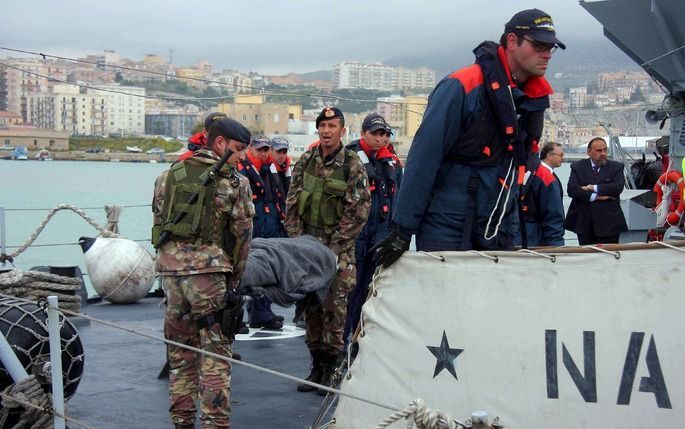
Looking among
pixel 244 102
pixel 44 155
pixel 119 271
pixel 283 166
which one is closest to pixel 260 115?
pixel 244 102

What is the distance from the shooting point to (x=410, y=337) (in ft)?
12.7

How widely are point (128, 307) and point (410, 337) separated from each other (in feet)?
24.1

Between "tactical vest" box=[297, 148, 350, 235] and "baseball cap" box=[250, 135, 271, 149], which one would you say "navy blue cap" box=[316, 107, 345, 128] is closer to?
"tactical vest" box=[297, 148, 350, 235]

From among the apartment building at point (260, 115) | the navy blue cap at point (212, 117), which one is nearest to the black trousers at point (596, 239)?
the navy blue cap at point (212, 117)

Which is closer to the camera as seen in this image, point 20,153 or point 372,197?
point 372,197

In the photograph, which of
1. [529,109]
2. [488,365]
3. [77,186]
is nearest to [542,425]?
[488,365]

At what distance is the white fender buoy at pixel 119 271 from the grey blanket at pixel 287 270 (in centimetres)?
450

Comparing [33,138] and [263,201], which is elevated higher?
[263,201]

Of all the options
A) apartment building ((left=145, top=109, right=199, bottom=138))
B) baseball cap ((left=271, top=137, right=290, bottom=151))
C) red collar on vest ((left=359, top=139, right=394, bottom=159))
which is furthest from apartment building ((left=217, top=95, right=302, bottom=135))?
apartment building ((left=145, top=109, right=199, bottom=138))

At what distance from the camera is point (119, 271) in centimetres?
1071

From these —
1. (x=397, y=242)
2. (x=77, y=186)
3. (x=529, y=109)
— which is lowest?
(x=77, y=186)

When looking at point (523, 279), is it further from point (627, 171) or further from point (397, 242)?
point (627, 171)

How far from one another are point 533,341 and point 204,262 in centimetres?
202

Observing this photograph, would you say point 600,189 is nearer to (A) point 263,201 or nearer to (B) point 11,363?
(A) point 263,201
